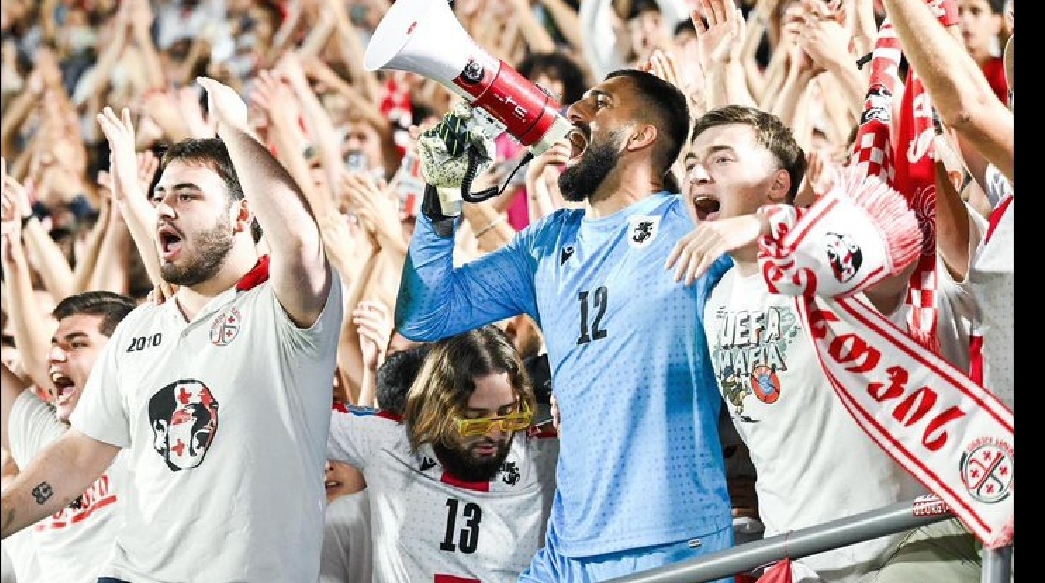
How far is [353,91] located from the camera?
4844 mm

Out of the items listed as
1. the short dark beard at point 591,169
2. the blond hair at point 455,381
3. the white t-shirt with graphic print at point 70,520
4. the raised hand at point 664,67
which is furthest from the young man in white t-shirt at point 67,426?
the raised hand at point 664,67

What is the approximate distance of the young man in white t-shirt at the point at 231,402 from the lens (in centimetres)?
332

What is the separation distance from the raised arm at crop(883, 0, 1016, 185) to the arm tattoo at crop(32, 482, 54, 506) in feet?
6.14

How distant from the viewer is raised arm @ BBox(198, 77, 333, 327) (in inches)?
129

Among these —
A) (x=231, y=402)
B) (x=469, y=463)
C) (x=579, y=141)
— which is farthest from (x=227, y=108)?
(x=469, y=463)

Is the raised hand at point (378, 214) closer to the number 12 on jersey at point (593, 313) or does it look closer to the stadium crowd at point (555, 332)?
the stadium crowd at point (555, 332)

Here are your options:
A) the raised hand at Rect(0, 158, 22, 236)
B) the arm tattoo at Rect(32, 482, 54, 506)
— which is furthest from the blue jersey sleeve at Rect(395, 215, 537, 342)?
the raised hand at Rect(0, 158, 22, 236)

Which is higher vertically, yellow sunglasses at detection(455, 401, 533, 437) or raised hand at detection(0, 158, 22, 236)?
raised hand at detection(0, 158, 22, 236)

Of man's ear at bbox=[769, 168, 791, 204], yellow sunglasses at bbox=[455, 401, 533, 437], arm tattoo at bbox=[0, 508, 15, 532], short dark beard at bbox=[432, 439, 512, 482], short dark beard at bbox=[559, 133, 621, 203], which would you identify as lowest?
arm tattoo at bbox=[0, 508, 15, 532]

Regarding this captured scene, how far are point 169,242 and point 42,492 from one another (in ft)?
1.79

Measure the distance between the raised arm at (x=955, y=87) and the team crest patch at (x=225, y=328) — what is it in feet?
4.42

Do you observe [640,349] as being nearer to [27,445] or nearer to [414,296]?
[414,296]

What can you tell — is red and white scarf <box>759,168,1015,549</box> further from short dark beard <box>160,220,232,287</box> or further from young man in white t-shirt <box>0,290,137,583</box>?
young man in white t-shirt <box>0,290,137,583</box>

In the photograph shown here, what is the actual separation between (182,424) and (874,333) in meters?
1.31
